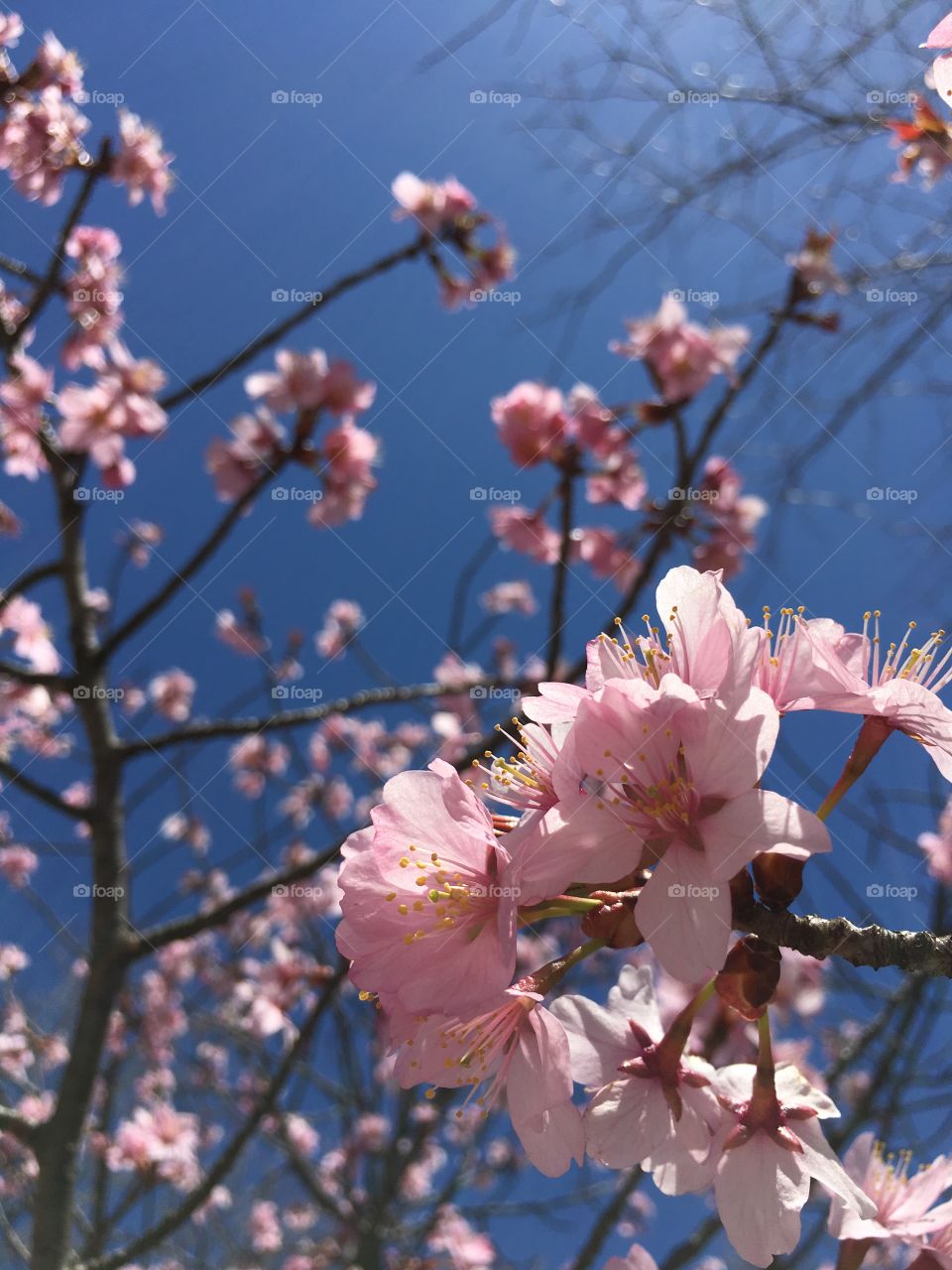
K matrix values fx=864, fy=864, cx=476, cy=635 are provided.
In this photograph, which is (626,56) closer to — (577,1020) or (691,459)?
(691,459)

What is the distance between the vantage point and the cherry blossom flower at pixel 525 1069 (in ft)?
2.44

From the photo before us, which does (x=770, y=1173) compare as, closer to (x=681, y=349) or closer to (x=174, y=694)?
(x=681, y=349)

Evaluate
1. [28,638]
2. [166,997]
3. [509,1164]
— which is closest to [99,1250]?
[509,1164]

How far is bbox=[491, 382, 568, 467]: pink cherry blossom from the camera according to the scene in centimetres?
325

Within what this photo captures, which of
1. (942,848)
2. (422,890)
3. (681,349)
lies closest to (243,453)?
(681,349)

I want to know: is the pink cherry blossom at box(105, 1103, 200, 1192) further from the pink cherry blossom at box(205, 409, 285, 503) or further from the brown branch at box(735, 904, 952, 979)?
the brown branch at box(735, 904, 952, 979)

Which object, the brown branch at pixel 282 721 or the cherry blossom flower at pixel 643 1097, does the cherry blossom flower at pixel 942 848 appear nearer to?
the brown branch at pixel 282 721

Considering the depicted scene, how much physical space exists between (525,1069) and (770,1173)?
0.86 feet

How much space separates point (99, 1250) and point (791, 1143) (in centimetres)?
315

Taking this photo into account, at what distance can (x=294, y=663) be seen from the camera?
4090 mm

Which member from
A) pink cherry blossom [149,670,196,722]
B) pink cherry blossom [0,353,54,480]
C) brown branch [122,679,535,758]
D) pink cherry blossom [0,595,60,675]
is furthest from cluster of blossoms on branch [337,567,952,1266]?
pink cherry blossom [149,670,196,722]

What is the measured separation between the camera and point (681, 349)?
2980 mm

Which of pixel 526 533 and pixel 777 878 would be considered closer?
pixel 777 878

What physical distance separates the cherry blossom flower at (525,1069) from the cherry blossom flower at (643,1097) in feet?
0.15
